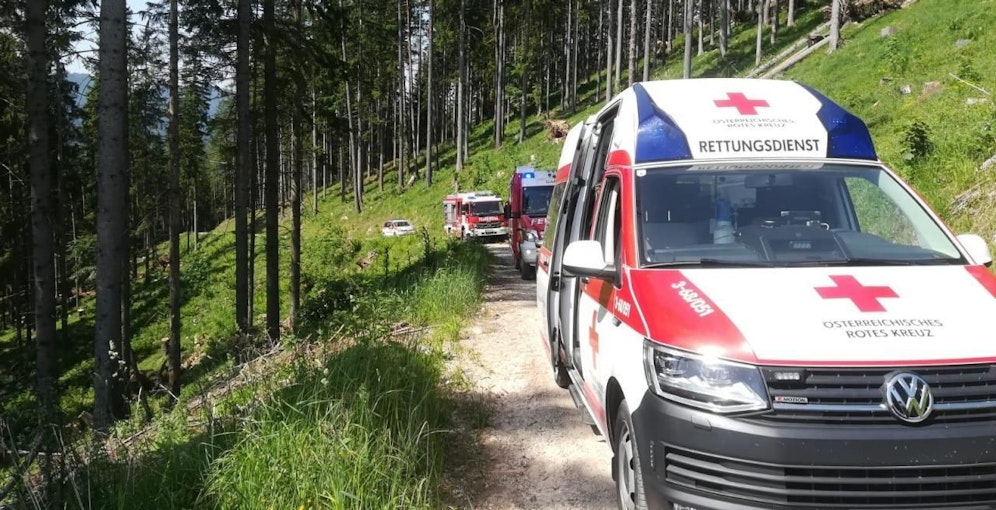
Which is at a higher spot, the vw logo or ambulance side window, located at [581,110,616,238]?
ambulance side window, located at [581,110,616,238]

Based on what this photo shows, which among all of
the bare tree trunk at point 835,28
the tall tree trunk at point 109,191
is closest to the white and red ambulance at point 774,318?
the tall tree trunk at point 109,191

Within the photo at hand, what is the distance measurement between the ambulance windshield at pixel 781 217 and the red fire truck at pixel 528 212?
961 centimetres

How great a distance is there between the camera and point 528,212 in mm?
15234

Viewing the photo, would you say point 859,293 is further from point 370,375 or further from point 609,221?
point 370,375

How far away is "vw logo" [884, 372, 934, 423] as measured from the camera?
258 centimetres

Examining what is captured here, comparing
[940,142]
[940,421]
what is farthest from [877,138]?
[940,421]

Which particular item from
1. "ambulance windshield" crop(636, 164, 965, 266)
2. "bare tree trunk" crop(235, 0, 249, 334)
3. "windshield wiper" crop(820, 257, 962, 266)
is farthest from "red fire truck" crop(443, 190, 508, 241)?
"windshield wiper" crop(820, 257, 962, 266)

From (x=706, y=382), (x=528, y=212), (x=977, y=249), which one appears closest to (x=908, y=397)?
(x=706, y=382)

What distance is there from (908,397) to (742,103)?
2480mm

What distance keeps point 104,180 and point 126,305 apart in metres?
11.6

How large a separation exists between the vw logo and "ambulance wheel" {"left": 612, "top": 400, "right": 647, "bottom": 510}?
109cm

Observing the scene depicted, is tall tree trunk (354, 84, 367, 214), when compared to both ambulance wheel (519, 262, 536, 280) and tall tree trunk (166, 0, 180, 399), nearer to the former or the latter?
tall tree trunk (166, 0, 180, 399)

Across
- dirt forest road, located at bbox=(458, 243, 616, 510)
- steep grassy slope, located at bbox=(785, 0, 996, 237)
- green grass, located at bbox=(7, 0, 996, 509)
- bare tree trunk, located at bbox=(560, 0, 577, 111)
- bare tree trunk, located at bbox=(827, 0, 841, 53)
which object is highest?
bare tree trunk, located at bbox=(560, 0, 577, 111)

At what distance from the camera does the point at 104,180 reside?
26.2ft
